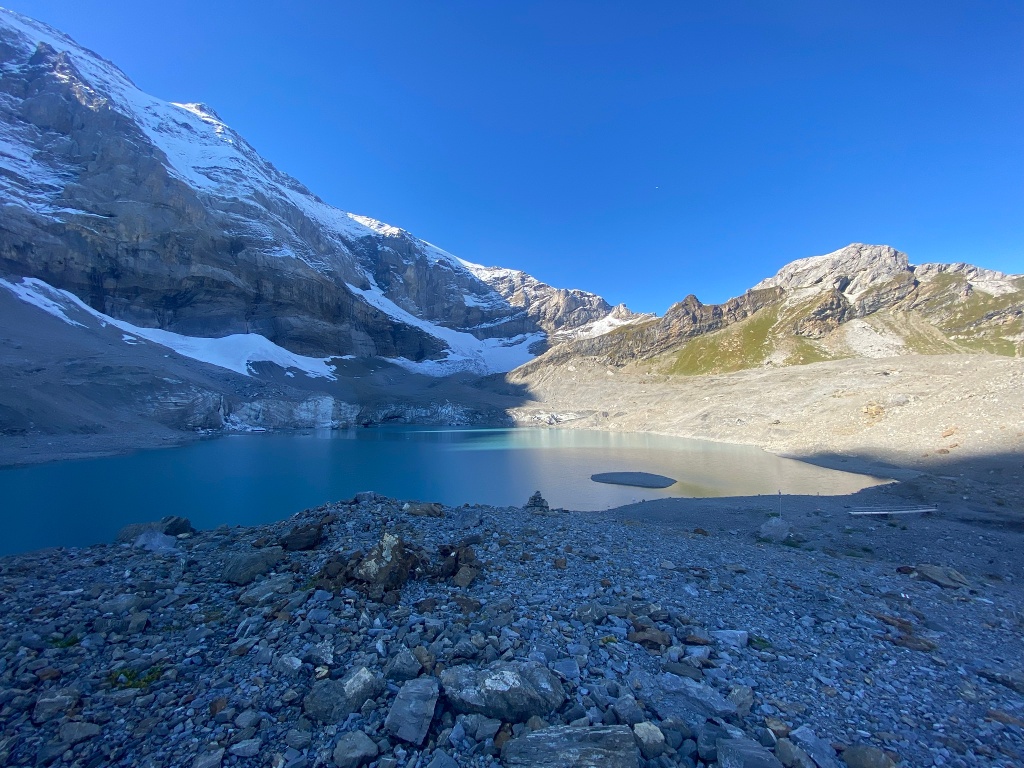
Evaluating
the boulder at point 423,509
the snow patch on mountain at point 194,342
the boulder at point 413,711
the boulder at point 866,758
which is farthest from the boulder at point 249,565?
the snow patch on mountain at point 194,342

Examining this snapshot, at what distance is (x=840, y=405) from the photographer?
53.2m

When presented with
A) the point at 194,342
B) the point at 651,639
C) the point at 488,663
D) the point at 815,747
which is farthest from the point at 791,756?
the point at 194,342

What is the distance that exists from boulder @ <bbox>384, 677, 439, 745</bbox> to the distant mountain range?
224 ft

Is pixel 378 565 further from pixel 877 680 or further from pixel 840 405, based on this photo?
pixel 840 405

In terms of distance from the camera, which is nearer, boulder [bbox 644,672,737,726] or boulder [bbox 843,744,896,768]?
boulder [bbox 843,744,896,768]

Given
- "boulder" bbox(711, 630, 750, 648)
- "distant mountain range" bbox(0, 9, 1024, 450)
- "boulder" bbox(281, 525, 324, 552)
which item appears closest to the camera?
"boulder" bbox(711, 630, 750, 648)

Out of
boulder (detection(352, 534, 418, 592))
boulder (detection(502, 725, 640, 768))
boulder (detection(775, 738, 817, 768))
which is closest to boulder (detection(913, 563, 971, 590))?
boulder (detection(775, 738, 817, 768))

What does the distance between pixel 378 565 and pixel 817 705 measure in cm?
642

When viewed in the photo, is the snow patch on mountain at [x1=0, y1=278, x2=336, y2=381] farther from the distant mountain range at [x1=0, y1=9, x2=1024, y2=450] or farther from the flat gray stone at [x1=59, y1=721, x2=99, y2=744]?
the flat gray stone at [x1=59, y1=721, x2=99, y2=744]

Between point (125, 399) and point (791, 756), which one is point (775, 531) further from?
point (125, 399)

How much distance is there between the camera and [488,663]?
5.28 metres

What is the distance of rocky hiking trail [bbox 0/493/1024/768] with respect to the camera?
410 cm

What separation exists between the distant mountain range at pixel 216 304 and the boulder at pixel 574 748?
69.5m

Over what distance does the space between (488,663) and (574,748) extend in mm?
1615
